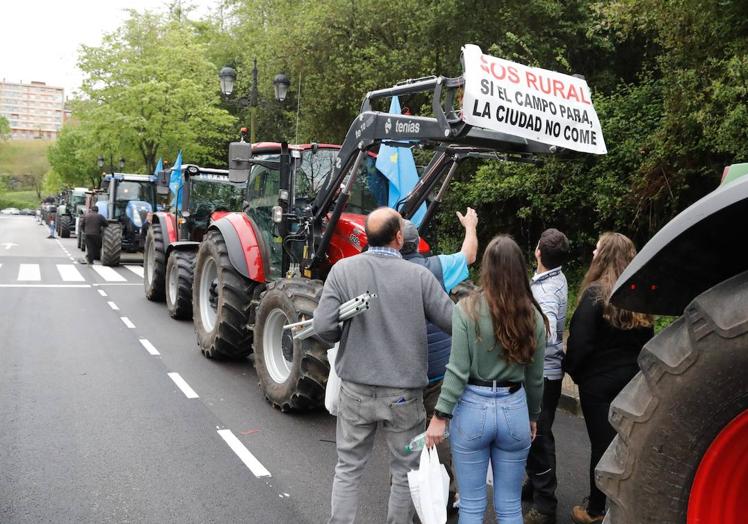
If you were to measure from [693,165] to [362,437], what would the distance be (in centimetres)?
759

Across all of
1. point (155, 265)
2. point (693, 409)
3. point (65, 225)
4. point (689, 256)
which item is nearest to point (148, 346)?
point (155, 265)

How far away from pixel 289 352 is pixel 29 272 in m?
14.0

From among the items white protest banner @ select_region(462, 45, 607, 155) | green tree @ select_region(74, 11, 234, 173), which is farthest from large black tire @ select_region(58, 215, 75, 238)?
white protest banner @ select_region(462, 45, 607, 155)

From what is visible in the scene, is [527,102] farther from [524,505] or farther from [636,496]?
[636,496]

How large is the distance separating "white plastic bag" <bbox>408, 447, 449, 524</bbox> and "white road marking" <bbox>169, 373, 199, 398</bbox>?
4179mm

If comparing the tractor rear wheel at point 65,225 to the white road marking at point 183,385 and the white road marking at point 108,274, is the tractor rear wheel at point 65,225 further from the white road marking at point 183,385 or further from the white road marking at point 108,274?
the white road marking at point 183,385

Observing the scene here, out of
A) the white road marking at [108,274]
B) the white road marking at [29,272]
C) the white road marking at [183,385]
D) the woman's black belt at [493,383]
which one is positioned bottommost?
the white road marking at [29,272]

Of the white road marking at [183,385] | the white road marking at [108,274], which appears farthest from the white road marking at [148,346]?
the white road marking at [108,274]

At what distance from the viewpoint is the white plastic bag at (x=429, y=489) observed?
3.32 metres

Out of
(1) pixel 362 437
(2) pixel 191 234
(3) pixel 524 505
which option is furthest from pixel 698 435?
(2) pixel 191 234

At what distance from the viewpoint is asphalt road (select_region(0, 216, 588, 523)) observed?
4453 millimetres

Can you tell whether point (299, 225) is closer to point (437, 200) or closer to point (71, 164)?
point (437, 200)

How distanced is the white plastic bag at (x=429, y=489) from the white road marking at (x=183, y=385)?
165 inches

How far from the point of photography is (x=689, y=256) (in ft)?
8.29
